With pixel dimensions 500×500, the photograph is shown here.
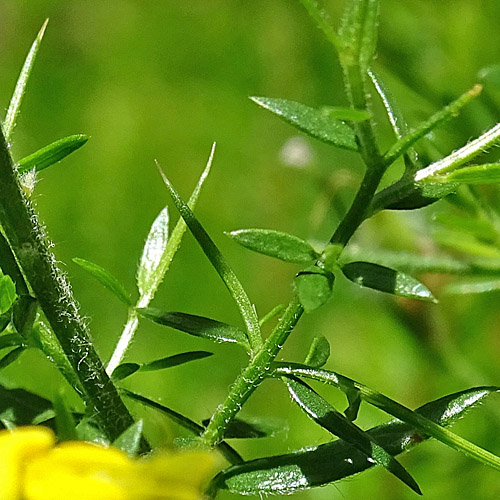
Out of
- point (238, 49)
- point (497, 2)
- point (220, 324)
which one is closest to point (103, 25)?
point (238, 49)

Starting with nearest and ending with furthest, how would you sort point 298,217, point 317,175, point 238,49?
point 317,175
point 298,217
point 238,49

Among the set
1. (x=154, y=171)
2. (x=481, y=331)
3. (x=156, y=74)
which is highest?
(x=156, y=74)

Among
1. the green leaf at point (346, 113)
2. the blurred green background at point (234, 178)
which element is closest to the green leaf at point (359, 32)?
the green leaf at point (346, 113)

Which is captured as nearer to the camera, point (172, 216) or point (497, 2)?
point (497, 2)

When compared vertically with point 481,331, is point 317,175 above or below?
above

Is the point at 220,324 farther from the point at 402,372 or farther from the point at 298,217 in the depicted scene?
the point at 298,217

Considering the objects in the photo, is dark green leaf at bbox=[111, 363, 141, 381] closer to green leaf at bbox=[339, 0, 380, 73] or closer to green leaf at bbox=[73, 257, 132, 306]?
green leaf at bbox=[73, 257, 132, 306]

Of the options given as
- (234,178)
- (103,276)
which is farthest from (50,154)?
(234,178)

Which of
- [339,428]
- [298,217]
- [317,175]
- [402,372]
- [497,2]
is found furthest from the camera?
[298,217]
